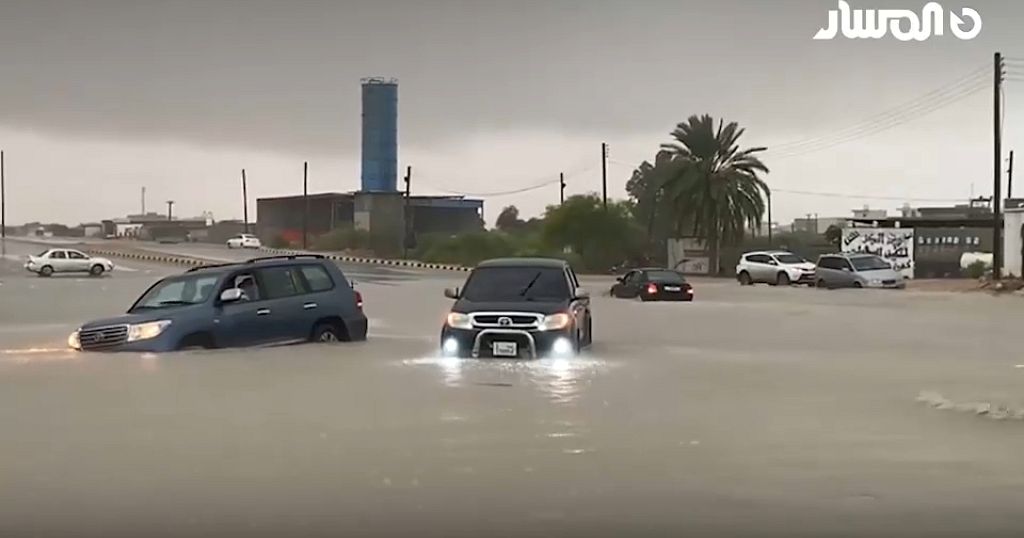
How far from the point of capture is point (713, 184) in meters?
50.1

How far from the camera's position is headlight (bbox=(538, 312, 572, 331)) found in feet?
46.7

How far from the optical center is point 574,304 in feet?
49.2

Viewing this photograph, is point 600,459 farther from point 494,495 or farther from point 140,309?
point 140,309

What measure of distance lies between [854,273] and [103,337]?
95.2 feet

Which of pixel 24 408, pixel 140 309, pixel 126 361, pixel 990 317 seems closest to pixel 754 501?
pixel 24 408

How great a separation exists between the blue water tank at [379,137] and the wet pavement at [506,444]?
2237cm

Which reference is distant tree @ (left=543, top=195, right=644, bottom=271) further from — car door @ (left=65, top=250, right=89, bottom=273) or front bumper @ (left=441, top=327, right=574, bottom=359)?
front bumper @ (left=441, top=327, right=574, bottom=359)

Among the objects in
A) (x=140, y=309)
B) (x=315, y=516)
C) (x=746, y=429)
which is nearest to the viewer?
(x=315, y=516)

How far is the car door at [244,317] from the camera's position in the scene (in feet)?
47.8

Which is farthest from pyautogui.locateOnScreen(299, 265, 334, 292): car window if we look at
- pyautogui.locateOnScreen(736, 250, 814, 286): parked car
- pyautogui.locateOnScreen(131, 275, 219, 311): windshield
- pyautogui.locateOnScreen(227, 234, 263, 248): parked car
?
pyautogui.locateOnScreen(227, 234, 263, 248): parked car

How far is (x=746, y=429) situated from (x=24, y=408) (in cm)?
656

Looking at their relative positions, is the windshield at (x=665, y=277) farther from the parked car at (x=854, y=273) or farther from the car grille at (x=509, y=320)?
the car grille at (x=509, y=320)

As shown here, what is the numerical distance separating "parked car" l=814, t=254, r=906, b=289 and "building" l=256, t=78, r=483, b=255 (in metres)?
13.1

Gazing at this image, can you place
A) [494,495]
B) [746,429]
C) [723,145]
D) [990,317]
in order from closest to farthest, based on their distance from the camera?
1. [494,495]
2. [746,429]
3. [990,317]
4. [723,145]
